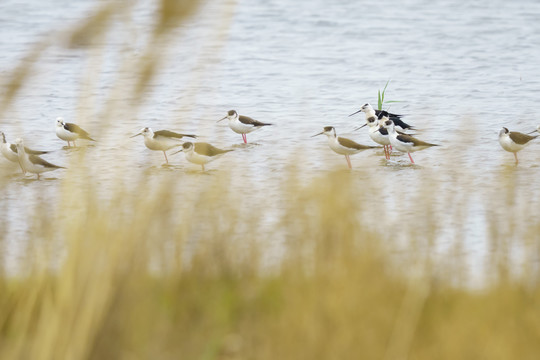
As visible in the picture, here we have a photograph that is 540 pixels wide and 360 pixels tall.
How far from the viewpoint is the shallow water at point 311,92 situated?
4422 millimetres

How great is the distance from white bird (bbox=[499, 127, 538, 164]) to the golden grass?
436 centimetres

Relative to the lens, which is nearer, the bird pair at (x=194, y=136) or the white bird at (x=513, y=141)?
the bird pair at (x=194, y=136)

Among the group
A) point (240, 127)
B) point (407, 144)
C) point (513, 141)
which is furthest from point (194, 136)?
point (513, 141)

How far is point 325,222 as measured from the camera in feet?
14.0

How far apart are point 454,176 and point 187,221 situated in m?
1.26

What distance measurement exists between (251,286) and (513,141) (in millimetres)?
5644

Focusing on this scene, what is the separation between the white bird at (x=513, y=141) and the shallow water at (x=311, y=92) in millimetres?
110

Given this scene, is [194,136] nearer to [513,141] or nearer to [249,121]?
[249,121]

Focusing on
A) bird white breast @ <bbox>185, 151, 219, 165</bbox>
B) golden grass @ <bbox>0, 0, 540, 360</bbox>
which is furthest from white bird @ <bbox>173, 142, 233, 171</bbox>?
golden grass @ <bbox>0, 0, 540, 360</bbox>

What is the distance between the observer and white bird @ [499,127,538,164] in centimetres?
931

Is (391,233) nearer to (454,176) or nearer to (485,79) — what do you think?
(454,176)

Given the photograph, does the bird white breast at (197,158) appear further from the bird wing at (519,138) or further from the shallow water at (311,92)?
the bird wing at (519,138)

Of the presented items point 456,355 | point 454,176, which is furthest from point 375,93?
point 456,355

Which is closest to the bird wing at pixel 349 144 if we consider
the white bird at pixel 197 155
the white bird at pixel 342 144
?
the white bird at pixel 342 144
